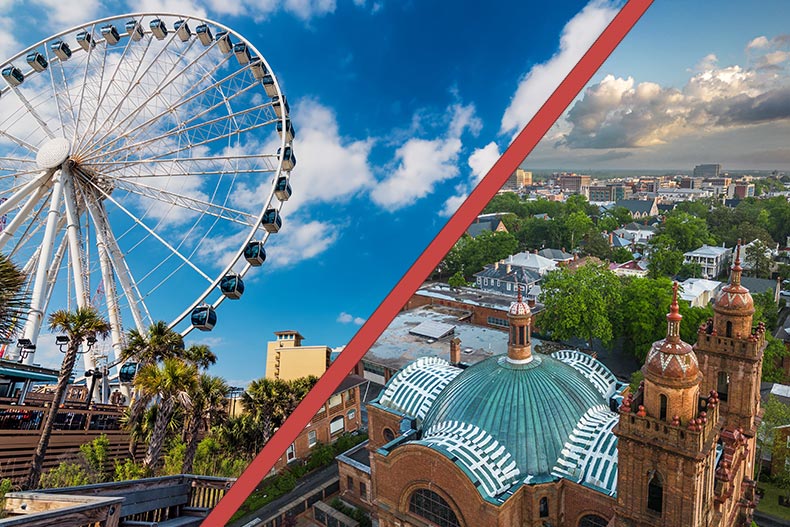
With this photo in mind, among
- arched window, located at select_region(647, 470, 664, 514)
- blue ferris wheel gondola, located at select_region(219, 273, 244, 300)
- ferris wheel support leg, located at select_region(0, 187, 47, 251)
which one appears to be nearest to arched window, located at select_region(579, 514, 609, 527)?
arched window, located at select_region(647, 470, 664, 514)

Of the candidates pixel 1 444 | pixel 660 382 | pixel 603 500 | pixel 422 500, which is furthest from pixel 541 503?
pixel 1 444

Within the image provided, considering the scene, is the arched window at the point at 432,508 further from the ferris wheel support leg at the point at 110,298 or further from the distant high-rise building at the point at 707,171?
the distant high-rise building at the point at 707,171

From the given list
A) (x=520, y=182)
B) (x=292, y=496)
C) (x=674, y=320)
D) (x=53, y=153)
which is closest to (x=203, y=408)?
(x=292, y=496)

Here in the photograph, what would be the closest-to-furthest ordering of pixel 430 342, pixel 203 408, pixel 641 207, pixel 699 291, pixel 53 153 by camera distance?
pixel 203 408 < pixel 53 153 < pixel 699 291 < pixel 430 342 < pixel 641 207

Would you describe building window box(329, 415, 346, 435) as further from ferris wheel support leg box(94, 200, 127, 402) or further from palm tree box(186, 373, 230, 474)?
ferris wheel support leg box(94, 200, 127, 402)

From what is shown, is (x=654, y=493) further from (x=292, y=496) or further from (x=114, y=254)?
(x=114, y=254)

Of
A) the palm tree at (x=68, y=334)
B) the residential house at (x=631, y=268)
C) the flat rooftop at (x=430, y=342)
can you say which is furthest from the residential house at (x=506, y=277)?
the palm tree at (x=68, y=334)
